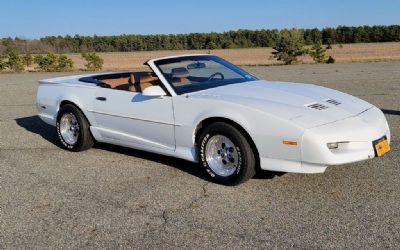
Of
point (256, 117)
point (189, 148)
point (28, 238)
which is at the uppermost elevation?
point (256, 117)

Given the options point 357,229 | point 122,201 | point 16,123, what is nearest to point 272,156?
point 357,229

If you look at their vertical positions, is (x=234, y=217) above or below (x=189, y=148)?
below

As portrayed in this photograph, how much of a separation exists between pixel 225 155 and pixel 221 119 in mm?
383

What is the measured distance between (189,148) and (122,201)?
1.00 metres

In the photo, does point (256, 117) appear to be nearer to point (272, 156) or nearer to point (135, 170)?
point (272, 156)

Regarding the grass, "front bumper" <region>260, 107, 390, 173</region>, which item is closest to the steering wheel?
"front bumper" <region>260, 107, 390, 173</region>

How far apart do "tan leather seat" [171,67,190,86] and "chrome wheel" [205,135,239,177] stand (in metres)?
0.97

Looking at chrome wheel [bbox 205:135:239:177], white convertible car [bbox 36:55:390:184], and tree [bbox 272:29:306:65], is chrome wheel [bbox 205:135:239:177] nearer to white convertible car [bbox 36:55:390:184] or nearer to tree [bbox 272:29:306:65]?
white convertible car [bbox 36:55:390:184]

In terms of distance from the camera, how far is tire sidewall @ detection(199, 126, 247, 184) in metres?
4.68

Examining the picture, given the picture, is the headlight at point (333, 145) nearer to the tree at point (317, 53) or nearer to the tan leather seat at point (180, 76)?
the tan leather seat at point (180, 76)

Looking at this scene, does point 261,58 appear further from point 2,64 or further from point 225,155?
point 225,155

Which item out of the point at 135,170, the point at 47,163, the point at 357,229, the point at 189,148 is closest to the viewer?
the point at 357,229

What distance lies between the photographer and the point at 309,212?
413cm

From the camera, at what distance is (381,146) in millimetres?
4621
